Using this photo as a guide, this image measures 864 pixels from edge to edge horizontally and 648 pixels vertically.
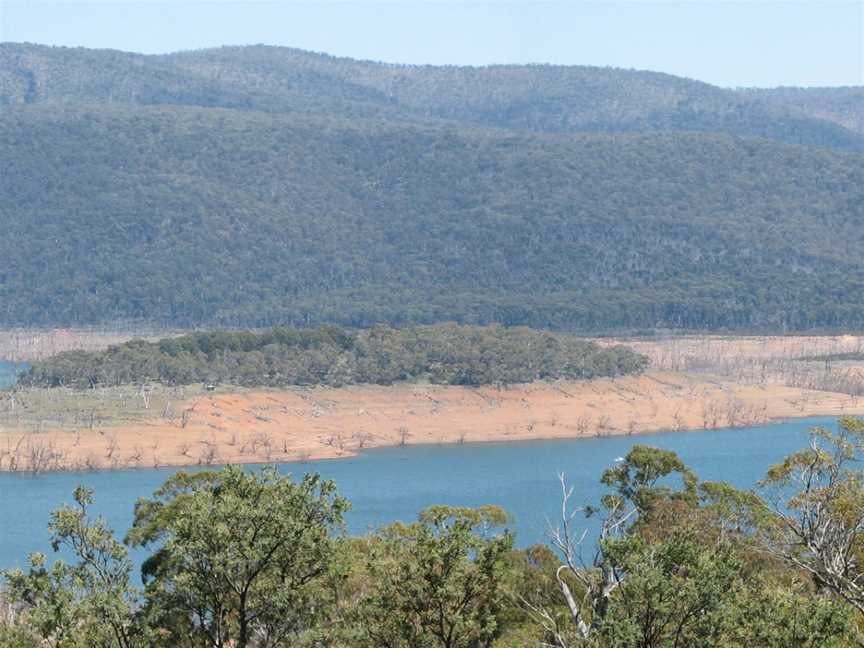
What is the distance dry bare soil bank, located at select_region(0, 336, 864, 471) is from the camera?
95.2 metres

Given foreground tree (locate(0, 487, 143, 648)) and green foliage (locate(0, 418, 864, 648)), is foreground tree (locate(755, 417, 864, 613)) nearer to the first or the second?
green foliage (locate(0, 418, 864, 648))

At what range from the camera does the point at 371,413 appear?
113250 millimetres

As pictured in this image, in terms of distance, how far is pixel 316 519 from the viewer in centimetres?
2484

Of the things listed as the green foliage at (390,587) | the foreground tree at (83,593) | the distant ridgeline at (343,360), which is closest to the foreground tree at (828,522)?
the green foliage at (390,587)

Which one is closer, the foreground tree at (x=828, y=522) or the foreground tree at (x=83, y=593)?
the foreground tree at (x=83, y=593)

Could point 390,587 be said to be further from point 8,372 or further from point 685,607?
point 8,372

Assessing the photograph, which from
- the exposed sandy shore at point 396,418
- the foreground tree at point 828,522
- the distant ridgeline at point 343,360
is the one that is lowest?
the exposed sandy shore at point 396,418

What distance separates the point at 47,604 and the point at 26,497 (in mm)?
56755

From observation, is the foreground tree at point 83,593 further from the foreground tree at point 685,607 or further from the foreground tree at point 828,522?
the foreground tree at point 828,522

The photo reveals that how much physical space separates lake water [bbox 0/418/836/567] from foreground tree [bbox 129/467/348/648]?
32124 mm

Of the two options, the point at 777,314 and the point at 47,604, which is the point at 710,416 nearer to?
the point at 777,314

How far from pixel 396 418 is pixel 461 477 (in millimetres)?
24666

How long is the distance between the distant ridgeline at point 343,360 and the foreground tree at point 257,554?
88.5 metres

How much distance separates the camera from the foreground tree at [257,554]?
23.8 metres
